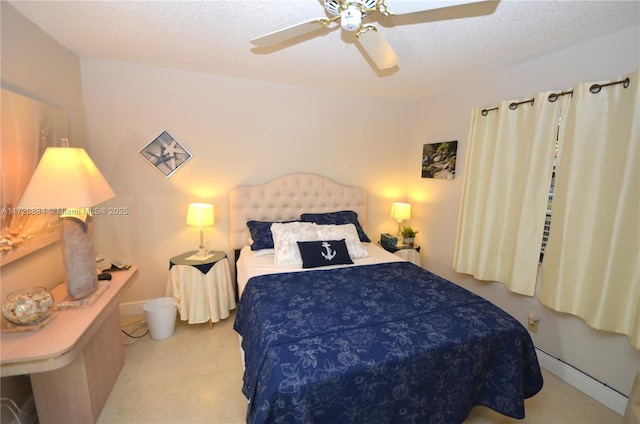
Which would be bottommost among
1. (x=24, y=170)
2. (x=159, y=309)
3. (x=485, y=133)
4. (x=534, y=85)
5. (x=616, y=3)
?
(x=159, y=309)

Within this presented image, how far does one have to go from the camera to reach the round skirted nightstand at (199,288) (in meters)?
2.43

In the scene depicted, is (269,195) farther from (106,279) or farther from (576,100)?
(576,100)

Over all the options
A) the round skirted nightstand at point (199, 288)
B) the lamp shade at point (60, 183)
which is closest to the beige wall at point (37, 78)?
the lamp shade at point (60, 183)

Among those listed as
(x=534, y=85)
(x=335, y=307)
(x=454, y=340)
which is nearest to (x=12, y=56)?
(x=335, y=307)

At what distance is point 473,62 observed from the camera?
2301 millimetres

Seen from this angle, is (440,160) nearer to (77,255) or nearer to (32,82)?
(77,255)

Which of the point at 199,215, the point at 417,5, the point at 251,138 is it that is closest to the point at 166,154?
the point at 199,215

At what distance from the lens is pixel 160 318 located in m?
2.32

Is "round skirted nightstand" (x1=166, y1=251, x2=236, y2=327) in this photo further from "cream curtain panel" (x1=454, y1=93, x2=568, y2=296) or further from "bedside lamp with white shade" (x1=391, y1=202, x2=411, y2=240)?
"cream curtain panel" (x1=454, y1=93, x2=568, y2=296)

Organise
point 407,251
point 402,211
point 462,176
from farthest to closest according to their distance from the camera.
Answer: point 402,211
point 407,251
point 462,176

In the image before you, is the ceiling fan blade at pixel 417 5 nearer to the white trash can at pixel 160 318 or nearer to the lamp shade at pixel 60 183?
the lamp shade at pixel 60 183

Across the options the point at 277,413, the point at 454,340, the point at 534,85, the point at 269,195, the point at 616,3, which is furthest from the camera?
the point at 269,195

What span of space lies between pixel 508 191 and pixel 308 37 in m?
2.02

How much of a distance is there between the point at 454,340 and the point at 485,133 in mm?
1926
